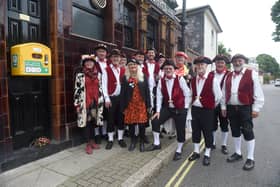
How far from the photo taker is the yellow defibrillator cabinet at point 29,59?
3758mm

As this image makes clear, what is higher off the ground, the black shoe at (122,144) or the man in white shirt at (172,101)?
the man in white shirt at (172,101)

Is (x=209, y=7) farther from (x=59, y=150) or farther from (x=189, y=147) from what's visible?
(x=59, y=150)

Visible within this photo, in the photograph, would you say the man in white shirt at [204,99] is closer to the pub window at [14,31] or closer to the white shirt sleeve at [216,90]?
the white shirt sleeve at [216,90]

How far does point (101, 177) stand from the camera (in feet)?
11.7

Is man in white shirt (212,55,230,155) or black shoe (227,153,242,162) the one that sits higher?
man in white shirt (212,55,230,155)

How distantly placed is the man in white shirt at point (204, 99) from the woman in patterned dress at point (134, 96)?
952mm

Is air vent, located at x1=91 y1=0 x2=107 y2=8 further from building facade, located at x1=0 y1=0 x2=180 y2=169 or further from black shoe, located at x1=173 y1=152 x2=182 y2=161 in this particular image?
black shoe, located at x1=173 y1=152 x2=182 y2=161

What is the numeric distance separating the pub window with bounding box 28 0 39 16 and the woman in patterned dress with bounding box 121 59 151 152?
75.5 inches

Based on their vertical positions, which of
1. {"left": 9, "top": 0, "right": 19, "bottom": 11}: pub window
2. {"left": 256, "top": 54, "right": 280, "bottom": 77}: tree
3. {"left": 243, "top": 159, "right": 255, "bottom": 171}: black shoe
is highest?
{"left": 256, "top": 54, "right": 280, "bottom": 77}: tree

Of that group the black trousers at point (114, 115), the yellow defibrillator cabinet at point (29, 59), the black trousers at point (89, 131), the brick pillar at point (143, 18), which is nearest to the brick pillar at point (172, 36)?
the brick pillar at point (143, 18)

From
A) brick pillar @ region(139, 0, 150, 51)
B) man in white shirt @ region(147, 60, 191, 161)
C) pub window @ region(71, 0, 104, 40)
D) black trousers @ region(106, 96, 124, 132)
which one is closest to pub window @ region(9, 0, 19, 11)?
pub window @ region(71, 0, 104, 40)

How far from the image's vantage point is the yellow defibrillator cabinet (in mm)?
3758

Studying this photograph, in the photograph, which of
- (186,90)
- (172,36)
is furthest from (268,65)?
(186,90)

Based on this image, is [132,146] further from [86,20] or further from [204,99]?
[86,20]
